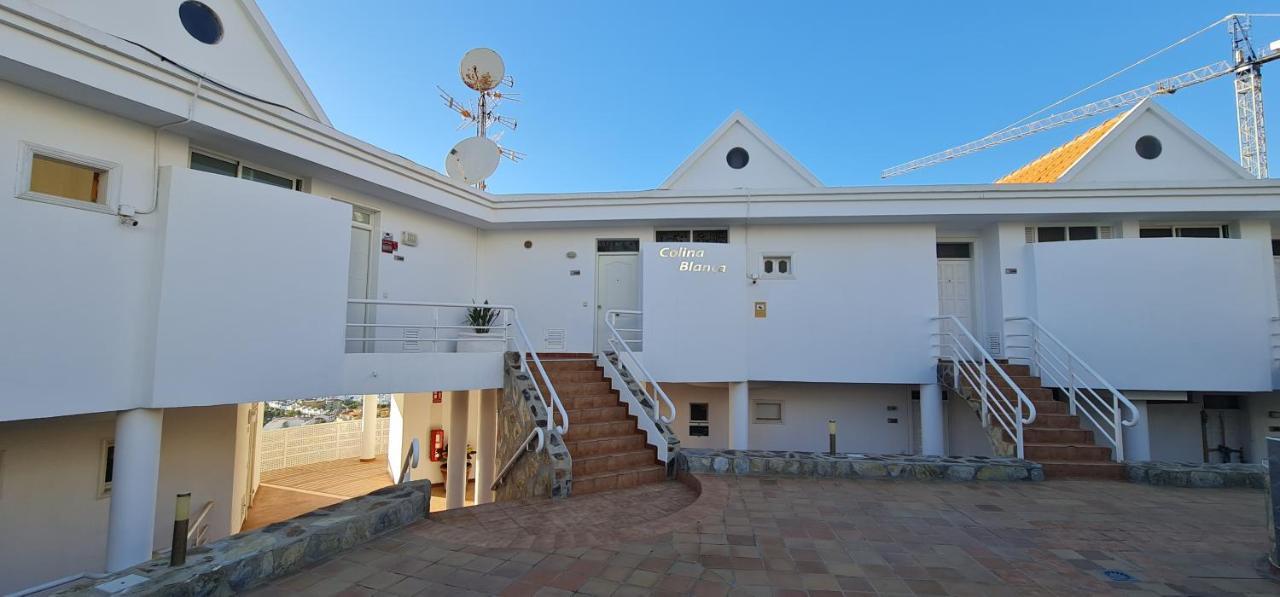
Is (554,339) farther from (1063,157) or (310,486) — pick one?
(1063,157)

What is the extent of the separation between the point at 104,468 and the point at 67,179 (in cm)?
368

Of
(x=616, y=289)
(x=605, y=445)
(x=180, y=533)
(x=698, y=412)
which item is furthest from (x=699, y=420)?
(x=180, y=533)

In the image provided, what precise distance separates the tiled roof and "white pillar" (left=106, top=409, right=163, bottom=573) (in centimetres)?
1449

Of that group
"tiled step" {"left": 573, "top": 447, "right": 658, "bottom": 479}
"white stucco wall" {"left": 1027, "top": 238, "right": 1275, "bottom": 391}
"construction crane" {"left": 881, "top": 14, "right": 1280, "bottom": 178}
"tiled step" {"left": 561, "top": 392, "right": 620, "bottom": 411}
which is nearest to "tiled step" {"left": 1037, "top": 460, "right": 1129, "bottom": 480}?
"white stucco wall" {"left": 1027, "top": 238, "right": 1275, "bottom": 391}

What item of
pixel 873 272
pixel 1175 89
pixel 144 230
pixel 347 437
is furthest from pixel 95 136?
pixel 1175 89

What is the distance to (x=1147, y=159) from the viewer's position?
33.2ft

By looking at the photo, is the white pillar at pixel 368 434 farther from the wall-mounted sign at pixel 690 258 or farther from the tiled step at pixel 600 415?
the tiled step at pixel 600 415

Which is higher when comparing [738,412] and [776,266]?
[776,266]

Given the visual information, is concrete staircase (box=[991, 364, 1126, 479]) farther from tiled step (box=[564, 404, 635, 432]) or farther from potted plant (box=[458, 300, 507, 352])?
potted plant (box=[458, 300, 507, 352])

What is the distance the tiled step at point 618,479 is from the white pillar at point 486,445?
3.38 metres

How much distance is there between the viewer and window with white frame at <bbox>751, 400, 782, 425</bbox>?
35.4 feet

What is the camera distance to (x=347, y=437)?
16.5 metres

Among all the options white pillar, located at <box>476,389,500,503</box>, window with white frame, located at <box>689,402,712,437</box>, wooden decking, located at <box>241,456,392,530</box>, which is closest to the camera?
white pillar, located at <box>476,389,500,503</box>

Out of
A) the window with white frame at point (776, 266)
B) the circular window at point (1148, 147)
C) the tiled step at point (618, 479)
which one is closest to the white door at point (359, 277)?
the tiled step at point (618, 479)
